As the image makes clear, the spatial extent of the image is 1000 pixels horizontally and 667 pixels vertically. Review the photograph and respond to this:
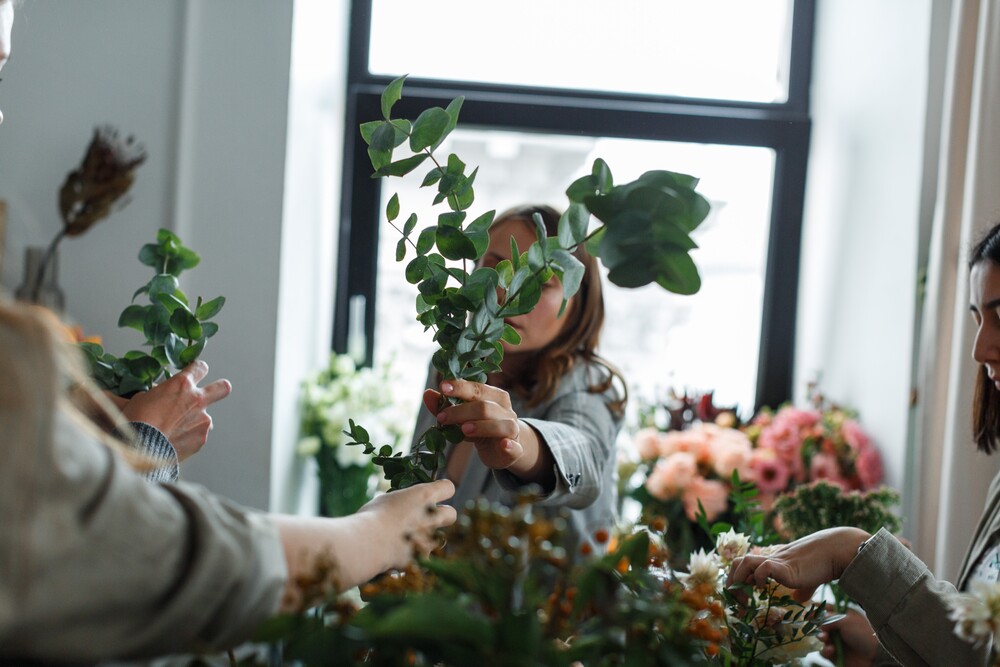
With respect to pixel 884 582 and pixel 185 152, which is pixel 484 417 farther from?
pixel 185 152

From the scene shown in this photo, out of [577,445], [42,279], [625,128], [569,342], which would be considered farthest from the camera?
[625,128]

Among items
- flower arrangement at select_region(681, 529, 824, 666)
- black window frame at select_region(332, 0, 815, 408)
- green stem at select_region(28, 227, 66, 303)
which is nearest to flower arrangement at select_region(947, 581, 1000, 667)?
flower arrangement at select_region(681, 529, 824, 666)

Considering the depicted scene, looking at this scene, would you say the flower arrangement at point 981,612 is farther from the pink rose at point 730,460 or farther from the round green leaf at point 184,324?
the pink rose at point 730,460

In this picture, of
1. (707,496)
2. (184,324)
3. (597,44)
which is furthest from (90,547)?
(597,44)

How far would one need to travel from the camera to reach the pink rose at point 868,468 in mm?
2098

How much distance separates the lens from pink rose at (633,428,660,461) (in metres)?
2.26

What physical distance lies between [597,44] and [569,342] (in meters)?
1.36

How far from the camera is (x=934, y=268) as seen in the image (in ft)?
6.01

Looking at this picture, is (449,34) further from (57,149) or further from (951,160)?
(951,160)

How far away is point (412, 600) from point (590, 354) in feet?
3.90

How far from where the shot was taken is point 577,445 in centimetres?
124

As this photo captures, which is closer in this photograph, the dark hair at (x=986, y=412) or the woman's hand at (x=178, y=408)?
the woman's hand at (x=178, y=408)

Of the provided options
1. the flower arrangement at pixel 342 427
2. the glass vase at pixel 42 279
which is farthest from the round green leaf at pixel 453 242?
the flower arrangement at pixel 342 427

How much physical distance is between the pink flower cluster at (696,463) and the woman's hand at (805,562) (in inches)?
41.6
